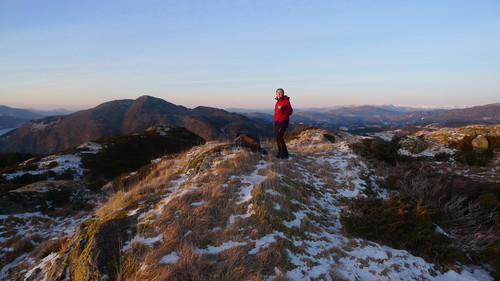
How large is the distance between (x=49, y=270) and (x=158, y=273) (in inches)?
114

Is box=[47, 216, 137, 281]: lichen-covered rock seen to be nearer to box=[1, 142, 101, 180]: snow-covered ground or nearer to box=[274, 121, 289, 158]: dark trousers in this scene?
box=[274, 121, 289, 158]: dark trousers

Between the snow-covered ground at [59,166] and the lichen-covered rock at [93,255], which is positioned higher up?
the lichen-covered rock at [93,255]

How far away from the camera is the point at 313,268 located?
443cm

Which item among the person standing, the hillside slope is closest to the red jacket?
the person standing

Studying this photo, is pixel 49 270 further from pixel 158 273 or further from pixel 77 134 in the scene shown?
pixel 77 134

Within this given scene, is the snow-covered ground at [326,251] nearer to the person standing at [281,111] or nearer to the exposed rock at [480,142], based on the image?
the person standing at [281,111]

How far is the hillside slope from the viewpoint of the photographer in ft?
13.3

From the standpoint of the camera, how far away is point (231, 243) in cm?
478

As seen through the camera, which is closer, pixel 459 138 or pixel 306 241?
pixel 306 241

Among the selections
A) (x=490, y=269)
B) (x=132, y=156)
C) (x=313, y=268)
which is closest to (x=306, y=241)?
(x=313, y=268)

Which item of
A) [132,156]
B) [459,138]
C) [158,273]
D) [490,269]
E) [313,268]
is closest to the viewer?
[158,273]

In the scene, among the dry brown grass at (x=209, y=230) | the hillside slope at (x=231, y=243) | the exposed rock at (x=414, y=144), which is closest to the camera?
the dry brown grass at (x=209, y=230)

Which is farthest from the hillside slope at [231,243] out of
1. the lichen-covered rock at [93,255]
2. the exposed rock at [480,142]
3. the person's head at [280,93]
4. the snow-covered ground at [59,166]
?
the exposed rock at [480,142]

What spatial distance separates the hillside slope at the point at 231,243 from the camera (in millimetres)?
4055
